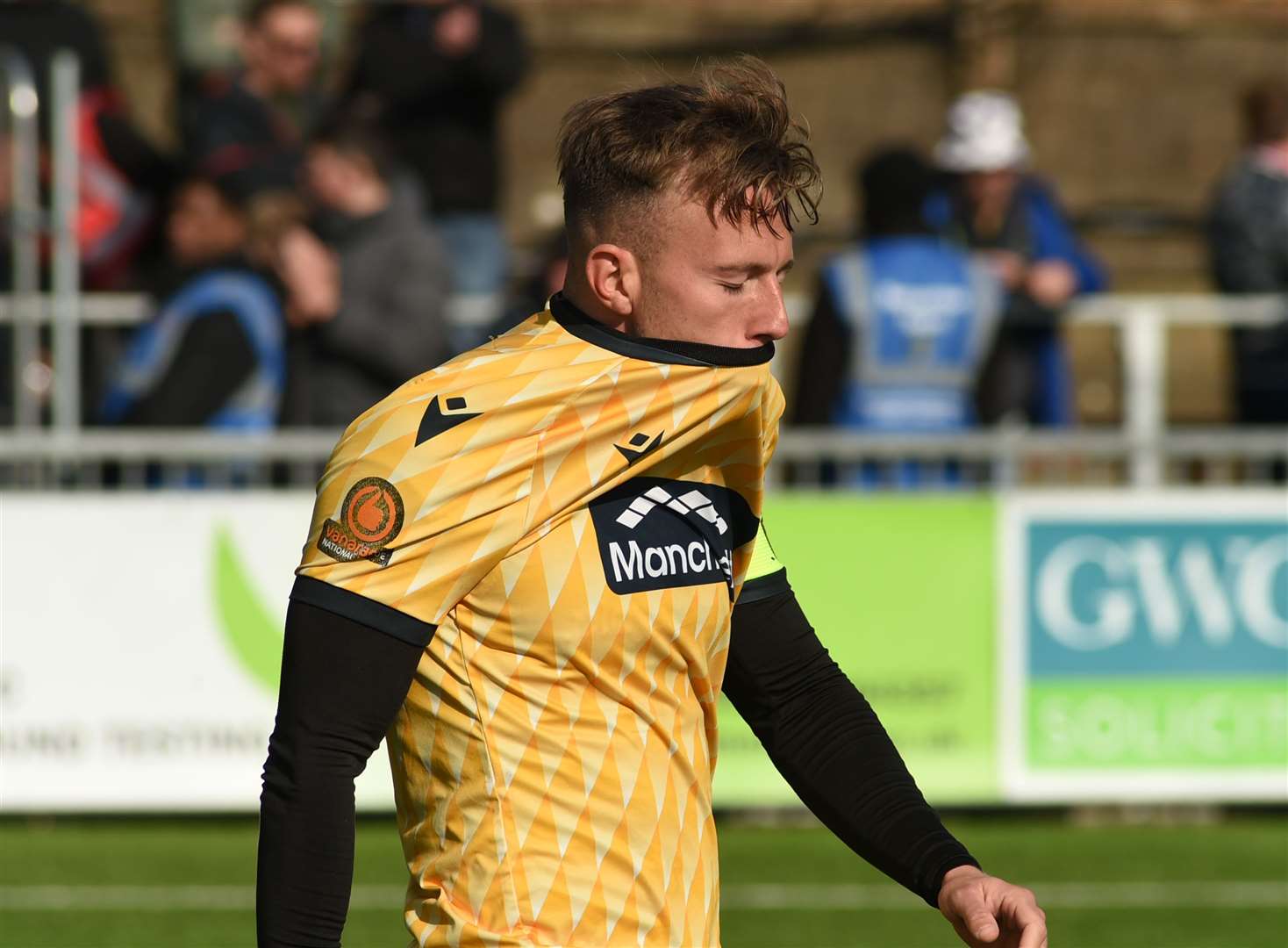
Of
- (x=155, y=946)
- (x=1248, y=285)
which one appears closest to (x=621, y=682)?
(x=155, y=946)

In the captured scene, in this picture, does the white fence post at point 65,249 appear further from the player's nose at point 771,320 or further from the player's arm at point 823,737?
the player's nose at point 771,320

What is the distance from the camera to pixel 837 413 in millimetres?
9273

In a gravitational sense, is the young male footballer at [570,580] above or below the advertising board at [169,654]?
above

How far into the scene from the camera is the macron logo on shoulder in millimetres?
2656

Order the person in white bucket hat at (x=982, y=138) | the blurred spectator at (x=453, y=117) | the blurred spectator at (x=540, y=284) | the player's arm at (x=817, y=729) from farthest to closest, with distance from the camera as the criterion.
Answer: the blurred spectator at (x=453, y=117)
the person in white bucket hat at (x=982, y=138)
the blurred spectator at (x=540, y=284)
the player's arm at (x=817, y=729)

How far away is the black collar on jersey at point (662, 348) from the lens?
2602mm

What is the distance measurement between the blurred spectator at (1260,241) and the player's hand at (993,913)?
780 centimetres

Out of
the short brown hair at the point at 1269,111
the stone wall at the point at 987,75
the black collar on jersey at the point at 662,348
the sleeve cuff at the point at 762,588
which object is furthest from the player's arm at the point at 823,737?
the stone wall at the point at 987,75

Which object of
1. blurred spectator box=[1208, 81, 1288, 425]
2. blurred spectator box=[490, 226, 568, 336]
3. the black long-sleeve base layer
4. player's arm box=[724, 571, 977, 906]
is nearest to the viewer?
the black long-sleeve base layer

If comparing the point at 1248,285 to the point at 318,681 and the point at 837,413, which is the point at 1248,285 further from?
the point at 318,681

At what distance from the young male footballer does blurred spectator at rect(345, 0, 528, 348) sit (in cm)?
722

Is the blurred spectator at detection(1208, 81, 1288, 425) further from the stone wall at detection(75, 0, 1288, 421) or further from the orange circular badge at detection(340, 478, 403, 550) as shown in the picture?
the orange circular badge at detection(340, 478, 403, 550)

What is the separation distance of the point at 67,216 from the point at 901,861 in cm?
748

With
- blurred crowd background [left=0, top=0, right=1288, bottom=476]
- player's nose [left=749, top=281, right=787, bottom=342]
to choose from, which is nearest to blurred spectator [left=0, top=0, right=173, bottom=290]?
blurred crowd background [left=0, top=0, right=1288, bottom=476]
